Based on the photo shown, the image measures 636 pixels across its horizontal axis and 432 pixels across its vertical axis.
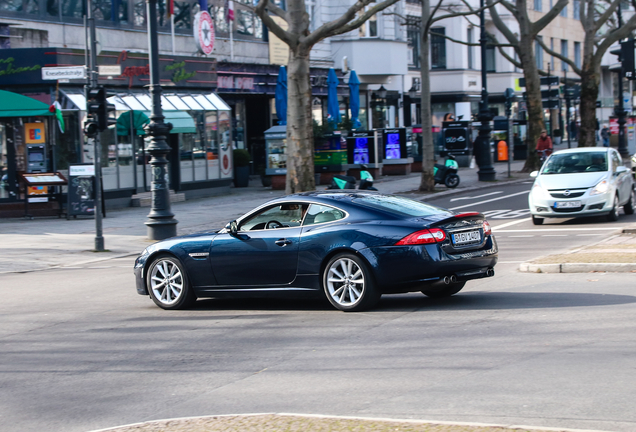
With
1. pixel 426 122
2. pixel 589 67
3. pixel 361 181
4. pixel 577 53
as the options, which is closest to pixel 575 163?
pixel 361 181

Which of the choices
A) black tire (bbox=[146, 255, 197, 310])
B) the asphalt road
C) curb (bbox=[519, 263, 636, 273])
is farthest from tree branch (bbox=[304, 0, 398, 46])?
black tire (bbox=[146, 255, 197, 310])

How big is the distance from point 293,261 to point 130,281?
15.7ft

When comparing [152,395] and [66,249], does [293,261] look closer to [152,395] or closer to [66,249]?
[152,395]

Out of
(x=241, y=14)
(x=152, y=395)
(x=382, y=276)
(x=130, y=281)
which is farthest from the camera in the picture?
(x=241, y=14)

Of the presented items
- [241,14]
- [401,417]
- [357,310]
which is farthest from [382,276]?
[241,14]

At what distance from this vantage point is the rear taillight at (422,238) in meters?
9.22

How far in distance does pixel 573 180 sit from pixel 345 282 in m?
10.4

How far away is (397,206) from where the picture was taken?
990 centimetres

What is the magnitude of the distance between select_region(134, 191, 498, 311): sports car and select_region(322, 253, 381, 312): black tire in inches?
0.4

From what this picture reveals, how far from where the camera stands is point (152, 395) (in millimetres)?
6582

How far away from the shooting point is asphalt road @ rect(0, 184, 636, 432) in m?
5.91

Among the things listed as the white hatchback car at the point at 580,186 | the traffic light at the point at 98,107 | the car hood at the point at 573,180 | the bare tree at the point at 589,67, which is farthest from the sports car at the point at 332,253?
the bare tree at the point at 589,67

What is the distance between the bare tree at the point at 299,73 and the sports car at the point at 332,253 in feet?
41.6

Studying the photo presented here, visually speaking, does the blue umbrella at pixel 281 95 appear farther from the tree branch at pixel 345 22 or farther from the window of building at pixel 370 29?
the tree branch at pixel 345 22
